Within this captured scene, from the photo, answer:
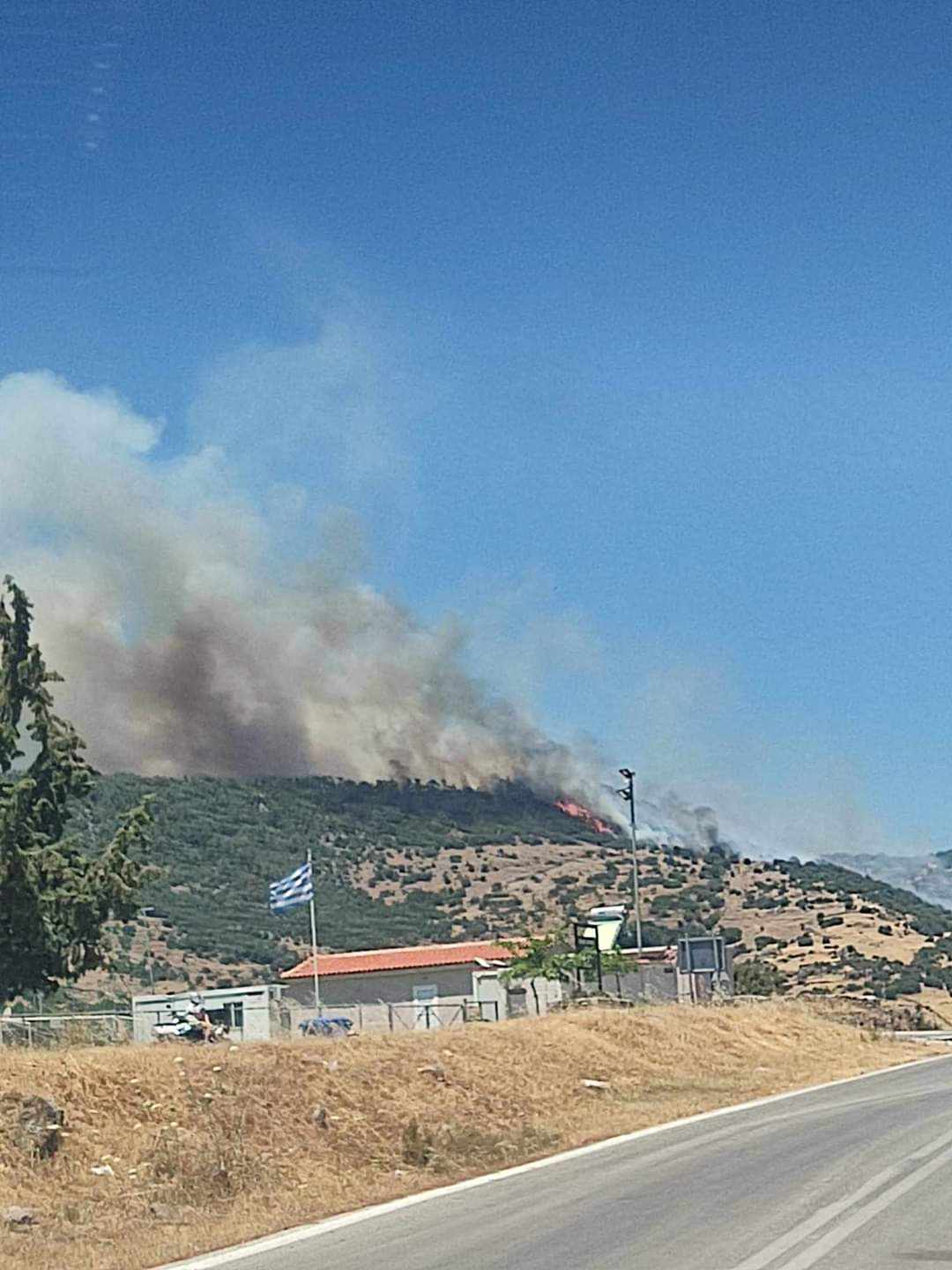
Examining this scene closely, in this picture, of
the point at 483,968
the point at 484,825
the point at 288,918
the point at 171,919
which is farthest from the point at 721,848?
the point at 483,968

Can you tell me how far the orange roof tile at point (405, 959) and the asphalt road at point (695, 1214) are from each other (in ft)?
124

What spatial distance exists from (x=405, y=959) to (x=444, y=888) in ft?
149

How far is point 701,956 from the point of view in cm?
5722

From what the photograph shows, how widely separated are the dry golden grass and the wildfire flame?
104535 mm

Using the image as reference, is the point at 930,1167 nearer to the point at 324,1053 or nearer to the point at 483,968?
the point at 324,1053

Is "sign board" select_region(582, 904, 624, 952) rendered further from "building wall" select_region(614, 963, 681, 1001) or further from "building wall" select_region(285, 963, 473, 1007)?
"building wall" select_region(285, 963, 473, 1007)

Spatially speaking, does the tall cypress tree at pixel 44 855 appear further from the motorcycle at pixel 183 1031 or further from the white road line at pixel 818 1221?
the white road line at pixel 818 1221

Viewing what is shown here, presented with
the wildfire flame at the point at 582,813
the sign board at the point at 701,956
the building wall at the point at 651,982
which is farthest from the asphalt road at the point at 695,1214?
the wildfire flame at the point at 582,813

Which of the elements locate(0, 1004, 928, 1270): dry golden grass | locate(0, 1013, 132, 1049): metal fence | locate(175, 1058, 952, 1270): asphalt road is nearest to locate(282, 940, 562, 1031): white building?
locate(0, 1004, 928, 1270): dry golden grass

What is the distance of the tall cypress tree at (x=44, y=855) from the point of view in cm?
3591

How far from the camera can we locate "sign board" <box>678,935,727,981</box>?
56.6 m

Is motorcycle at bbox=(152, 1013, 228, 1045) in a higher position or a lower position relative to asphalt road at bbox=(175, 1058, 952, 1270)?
higher

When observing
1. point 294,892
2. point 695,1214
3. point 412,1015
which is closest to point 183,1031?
point 412,1015

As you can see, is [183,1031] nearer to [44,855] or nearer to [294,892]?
[44,855]
